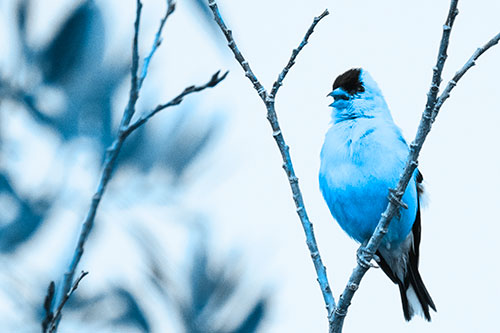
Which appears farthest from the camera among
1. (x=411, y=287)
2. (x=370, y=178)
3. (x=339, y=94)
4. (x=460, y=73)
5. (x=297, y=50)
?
(x=411, y=287)

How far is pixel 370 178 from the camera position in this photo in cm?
326

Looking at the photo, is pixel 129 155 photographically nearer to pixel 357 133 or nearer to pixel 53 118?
pixel 53 118

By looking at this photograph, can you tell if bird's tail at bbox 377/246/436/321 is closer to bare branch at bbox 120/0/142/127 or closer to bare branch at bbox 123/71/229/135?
bare branch at bbox 123/71/229/135

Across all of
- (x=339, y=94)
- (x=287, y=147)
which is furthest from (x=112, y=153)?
(x=339, y=94)

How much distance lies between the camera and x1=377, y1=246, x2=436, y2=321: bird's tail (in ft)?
11.7

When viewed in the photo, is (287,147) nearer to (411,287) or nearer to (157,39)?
(157,39)

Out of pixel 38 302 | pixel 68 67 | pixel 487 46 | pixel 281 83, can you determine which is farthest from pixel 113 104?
pixel 487 46

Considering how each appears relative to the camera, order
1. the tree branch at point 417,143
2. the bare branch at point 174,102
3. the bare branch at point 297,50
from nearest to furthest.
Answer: the bare branch at point 174,102 → the tree branch at point 417,143 → the bare branch at point 297,50

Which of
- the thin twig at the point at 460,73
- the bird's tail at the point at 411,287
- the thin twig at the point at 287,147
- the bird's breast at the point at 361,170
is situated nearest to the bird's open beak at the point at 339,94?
the bird's breast at the point at 361,170

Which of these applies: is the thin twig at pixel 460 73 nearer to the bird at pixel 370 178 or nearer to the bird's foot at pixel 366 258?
the bird's foot at pixel 366 258

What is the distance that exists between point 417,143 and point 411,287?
164cm

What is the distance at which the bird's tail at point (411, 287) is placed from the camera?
3.57 metres

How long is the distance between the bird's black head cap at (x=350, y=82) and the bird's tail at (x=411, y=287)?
32.6 inches

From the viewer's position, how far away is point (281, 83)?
2.40m
